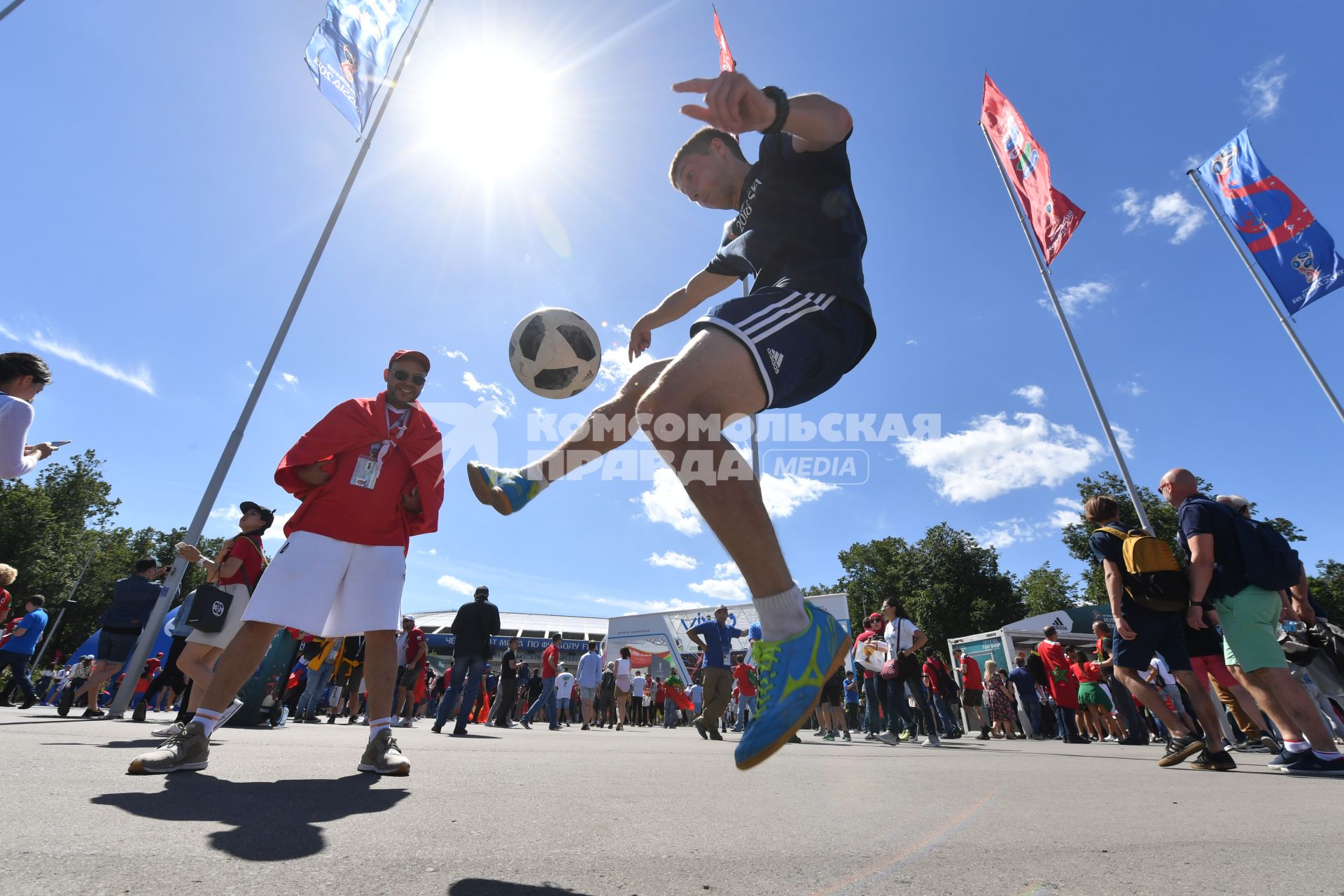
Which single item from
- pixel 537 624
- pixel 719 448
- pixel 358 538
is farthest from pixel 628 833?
pixel 537 624

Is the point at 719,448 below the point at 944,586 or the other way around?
below

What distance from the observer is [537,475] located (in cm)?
224

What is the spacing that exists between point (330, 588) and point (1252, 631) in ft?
18.2

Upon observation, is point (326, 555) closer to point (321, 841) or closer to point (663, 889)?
point (321, 841)

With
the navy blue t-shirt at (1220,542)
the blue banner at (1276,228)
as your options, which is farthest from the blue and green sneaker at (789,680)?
the blue banner at (1276,228)

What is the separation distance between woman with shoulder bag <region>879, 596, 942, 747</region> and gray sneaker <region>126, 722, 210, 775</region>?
24.9ft

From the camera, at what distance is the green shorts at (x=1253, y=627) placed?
4160 mm

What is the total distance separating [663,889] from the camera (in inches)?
46.8

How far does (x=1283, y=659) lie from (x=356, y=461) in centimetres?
576

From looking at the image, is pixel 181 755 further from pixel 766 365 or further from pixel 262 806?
pixel 766 365

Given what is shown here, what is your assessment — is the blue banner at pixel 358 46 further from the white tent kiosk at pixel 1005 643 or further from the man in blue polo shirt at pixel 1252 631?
the white tent kiosk at pixel 1005 643

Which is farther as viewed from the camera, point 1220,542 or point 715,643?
point 715,643

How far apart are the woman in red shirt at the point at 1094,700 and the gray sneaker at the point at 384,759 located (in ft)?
42.0

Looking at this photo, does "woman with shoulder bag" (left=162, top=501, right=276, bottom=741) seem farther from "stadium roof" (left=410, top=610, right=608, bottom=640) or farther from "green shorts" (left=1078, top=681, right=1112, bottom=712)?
"stadium roof" (left=410, top=610, right=608, bottom=640)
